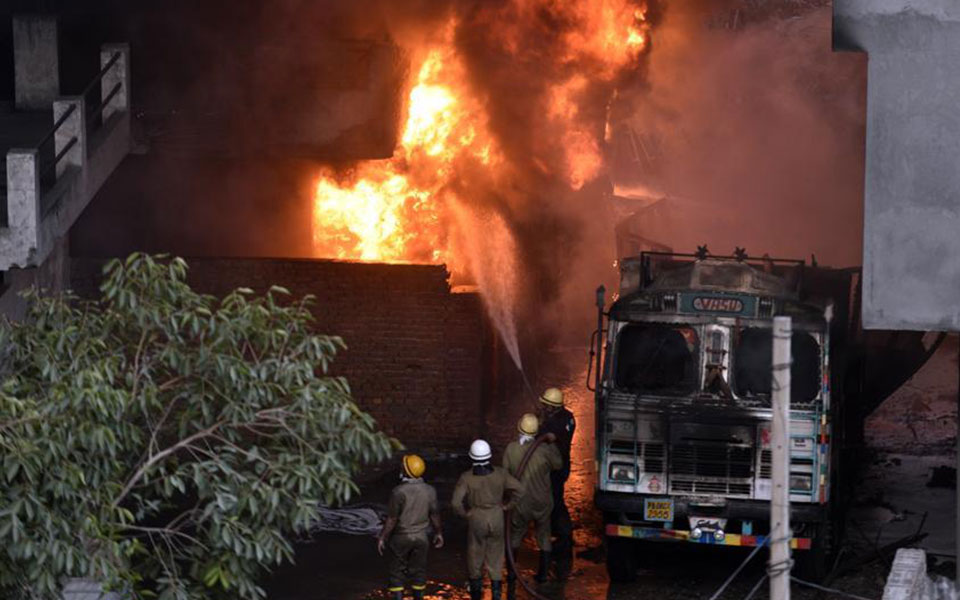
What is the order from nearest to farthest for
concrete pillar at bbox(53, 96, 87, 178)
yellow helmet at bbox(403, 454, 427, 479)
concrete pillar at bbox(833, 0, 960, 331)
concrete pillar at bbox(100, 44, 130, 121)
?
concrete pillar at bbox(833, 0, 960, 331) → yellow helmet at bbox(403, 454, 427, 479) → concrete pillar at bbox(53, 96, 87, 178) → concrete pillar at bbox(100, 44, 130, 121)

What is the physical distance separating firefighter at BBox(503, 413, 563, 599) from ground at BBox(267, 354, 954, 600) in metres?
0.34

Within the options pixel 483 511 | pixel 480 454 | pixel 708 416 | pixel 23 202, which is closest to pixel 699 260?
pixel 708 416

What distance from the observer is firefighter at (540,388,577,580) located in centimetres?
1441

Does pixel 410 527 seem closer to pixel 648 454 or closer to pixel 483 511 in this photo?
pixel 483 511

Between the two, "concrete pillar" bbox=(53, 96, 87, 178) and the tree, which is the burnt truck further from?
"concrete pillar" bbox=(53, 96, 87, 178)

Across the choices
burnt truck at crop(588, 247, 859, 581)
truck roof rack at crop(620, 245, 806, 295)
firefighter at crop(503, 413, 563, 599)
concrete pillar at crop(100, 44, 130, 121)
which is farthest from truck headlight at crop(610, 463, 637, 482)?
concrete pillar at crop(100, 44, 130, 121)

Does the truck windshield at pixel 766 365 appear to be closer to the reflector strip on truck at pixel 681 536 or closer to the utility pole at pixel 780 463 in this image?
the reflector strip on truck at pixel 681 536

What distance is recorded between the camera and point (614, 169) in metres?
42.5

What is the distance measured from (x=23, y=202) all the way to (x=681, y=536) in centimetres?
682

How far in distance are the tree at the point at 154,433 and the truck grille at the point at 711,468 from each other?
401 centimetres

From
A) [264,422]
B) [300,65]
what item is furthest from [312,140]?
[264,422]

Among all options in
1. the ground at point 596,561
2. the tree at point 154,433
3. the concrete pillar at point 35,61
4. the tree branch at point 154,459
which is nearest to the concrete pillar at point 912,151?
the ground at point 596,561

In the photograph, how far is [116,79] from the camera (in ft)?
58.6

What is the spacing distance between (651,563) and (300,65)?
7909 millimetres
